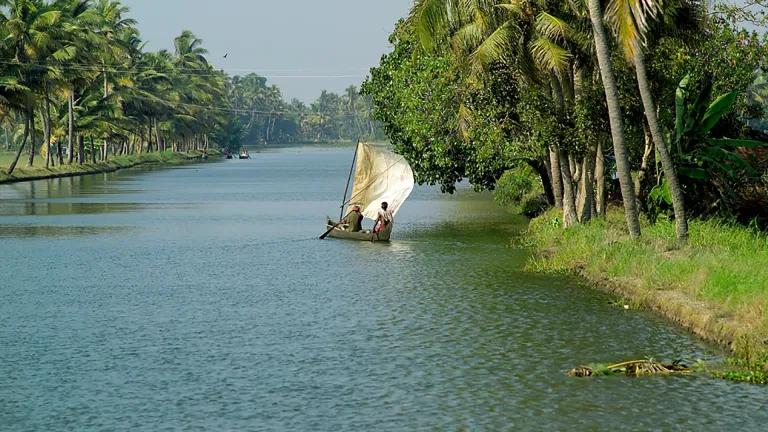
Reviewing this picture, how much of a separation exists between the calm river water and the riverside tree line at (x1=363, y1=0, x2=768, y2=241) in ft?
11.8

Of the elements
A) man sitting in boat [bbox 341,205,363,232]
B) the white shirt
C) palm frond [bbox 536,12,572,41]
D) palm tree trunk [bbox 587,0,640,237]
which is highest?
palm frond [bbox 536,12,572,41]

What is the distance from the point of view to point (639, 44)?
25.0 metres

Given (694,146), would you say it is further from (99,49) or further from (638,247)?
(99,49)

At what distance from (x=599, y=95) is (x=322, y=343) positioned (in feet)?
50.0

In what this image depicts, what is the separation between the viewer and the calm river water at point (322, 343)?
14.2 m

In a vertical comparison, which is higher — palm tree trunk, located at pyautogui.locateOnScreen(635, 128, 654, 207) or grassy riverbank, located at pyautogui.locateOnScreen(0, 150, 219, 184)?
palm tree trunk, located at pyautogui.locateOnScreen(635, 128, 654, 207)

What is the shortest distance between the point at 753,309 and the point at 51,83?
74674 mm

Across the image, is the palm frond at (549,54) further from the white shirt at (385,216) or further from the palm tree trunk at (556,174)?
the white shirt at (385,216)

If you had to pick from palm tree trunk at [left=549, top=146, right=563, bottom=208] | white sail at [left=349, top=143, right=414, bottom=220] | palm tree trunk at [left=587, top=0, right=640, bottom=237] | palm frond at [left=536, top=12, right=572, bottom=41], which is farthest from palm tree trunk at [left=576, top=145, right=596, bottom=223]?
white sail at [left=349, top=143, right=414, bottom=220]

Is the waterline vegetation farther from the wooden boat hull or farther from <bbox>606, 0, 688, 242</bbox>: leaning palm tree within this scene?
the wooden boat hull

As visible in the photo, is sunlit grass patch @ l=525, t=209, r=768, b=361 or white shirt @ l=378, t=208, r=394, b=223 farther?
white shirt @ l=378, t=208, r=394, b=223

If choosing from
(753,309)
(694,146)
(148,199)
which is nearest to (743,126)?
(694,146)

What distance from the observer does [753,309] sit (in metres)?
17.8

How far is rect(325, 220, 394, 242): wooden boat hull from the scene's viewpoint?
122 feet
